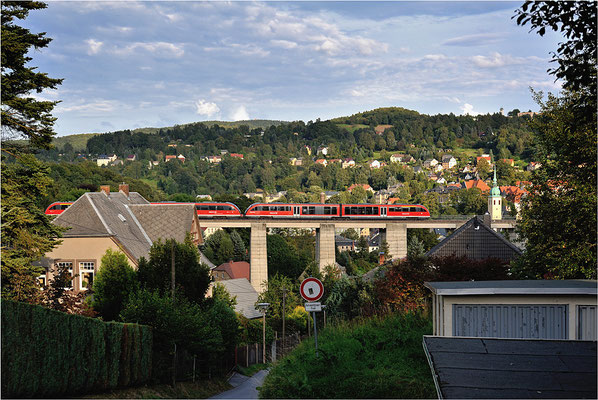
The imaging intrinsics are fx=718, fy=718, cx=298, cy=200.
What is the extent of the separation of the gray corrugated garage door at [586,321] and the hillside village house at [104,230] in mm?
19476

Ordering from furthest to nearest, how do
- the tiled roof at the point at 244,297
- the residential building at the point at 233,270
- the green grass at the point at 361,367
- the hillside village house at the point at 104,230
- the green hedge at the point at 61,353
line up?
the residential building at the point at 233,270
the tiled roof at the point at 244,297
the hillside village house at the point at 104,230
the green grass at the point at 361,367
the green hedge at the point at 61,353

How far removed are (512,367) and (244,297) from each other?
141ft

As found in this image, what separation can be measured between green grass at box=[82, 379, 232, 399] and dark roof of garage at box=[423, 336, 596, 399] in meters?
8.73

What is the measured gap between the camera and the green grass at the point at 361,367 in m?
13.0

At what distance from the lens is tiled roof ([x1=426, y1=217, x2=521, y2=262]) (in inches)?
1884

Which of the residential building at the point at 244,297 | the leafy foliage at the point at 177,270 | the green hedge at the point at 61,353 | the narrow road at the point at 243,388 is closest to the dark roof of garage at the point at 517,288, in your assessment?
the narrow road at the point at 243,388

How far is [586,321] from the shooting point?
13172 millimetres

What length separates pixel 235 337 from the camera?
99.0 feet

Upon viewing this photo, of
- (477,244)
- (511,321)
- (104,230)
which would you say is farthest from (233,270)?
(511,321)

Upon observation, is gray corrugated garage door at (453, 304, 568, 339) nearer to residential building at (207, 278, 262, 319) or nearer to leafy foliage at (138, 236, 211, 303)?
leafy foliage at (138, 236, 211, 303)

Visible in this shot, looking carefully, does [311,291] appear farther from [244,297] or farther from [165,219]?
[244,297]

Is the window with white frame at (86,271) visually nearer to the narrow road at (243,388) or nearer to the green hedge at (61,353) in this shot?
the narrow road at (243,388)

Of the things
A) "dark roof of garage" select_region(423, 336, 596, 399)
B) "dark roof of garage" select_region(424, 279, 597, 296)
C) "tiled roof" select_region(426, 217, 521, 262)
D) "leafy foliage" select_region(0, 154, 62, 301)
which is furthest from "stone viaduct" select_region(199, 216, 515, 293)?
"dark roof of garage" select_region(423, 336, 596, 399)

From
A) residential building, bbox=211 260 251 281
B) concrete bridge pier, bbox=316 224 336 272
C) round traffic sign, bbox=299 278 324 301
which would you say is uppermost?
round traffic sign, bbox=299 278 324 301
